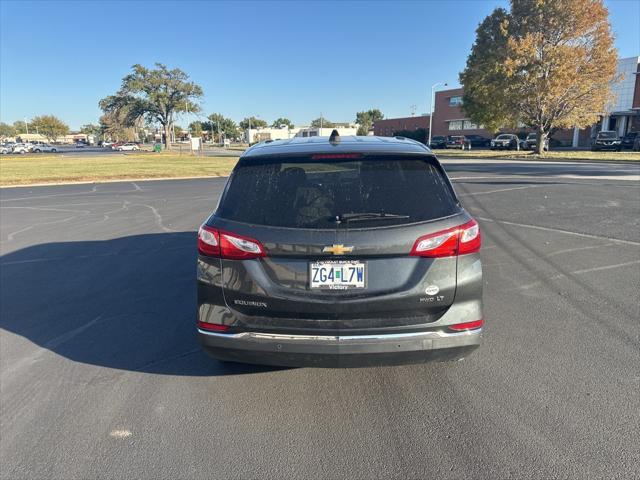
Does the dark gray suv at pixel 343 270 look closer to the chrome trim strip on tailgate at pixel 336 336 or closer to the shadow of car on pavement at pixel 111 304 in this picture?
the chrome trim strip on tailgate at pixel 336 336

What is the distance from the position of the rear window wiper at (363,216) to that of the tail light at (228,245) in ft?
1.70

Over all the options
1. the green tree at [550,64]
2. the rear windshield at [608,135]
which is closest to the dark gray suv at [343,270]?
the green tree at [550,64]

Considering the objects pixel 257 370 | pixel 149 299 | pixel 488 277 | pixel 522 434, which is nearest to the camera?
pixel 522 434

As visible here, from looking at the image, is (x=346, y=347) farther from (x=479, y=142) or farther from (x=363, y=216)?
(x=479, y=142)

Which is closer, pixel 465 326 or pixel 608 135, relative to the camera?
pixel 465 326

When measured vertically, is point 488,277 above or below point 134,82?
below

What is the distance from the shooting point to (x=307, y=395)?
3.17 meters

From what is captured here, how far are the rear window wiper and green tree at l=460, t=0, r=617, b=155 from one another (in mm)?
32240

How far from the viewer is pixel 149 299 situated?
5.01 metres

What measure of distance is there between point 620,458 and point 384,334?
56.9 inches

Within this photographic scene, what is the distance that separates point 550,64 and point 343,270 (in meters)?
33.7

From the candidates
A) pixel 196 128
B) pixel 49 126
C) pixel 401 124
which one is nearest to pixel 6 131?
pixel 49 126

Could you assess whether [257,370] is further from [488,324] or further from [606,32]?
[606,32]

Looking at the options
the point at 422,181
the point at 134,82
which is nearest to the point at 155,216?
the point at 422,181
